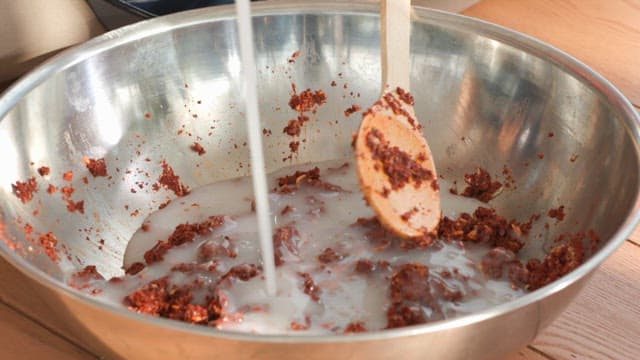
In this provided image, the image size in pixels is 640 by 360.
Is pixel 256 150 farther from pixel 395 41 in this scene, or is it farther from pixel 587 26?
pixel 587 26

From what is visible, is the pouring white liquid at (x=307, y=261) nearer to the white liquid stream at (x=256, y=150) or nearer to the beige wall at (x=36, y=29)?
the white liquid stream at (x=256, y=150)

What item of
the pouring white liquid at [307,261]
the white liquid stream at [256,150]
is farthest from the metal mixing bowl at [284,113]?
the white liquid stream at [256,150]

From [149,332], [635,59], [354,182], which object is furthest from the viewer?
[635,59]

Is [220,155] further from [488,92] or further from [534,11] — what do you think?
[534,11]

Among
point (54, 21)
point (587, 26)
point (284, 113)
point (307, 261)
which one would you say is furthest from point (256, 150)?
point (587, 26)

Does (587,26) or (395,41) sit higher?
(395,41)

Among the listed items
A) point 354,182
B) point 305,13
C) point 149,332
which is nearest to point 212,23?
point 305,13

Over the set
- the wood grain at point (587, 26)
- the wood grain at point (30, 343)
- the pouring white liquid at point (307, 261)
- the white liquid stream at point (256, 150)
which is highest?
the white liquid stream at point (256, 150)
